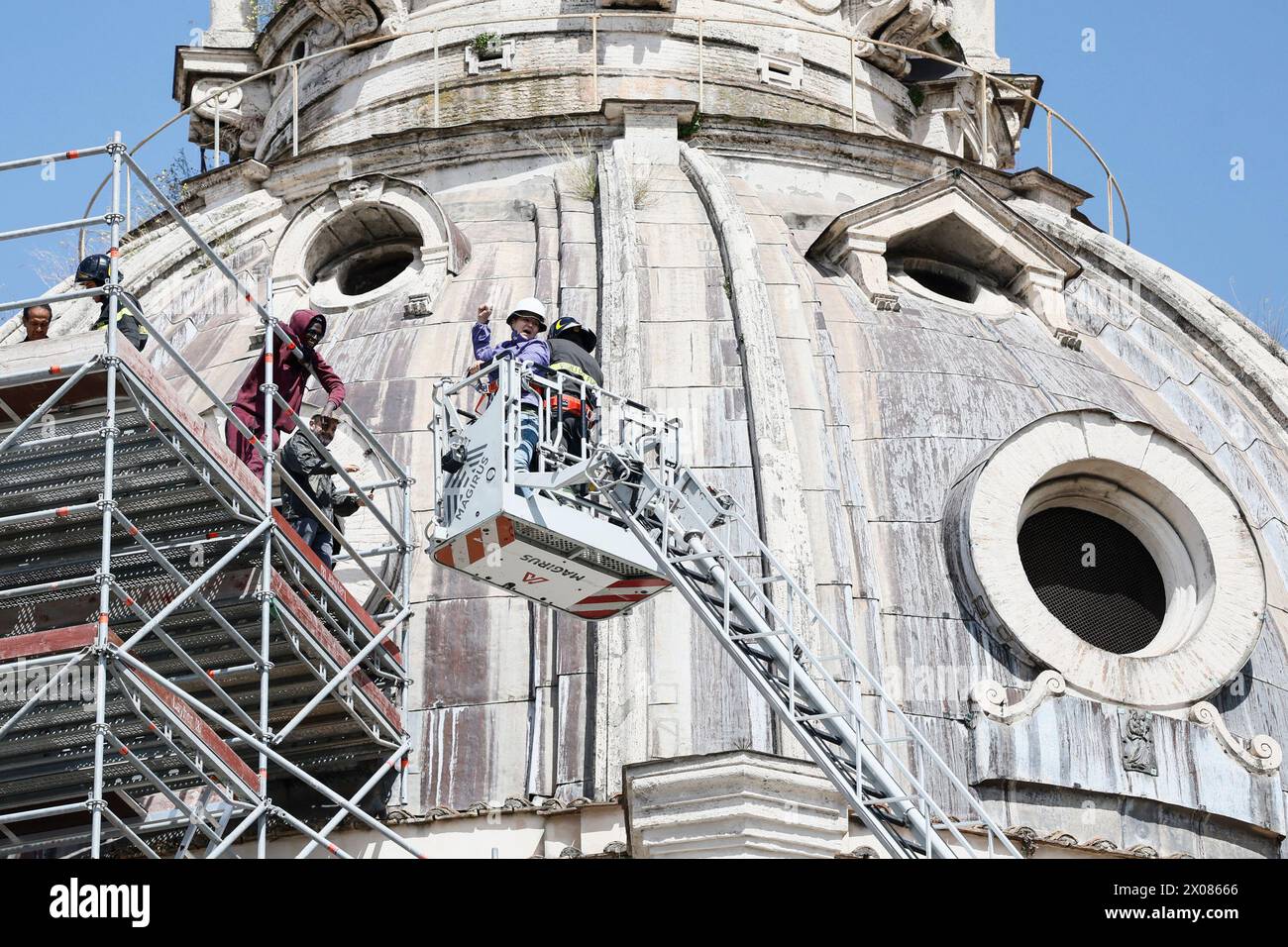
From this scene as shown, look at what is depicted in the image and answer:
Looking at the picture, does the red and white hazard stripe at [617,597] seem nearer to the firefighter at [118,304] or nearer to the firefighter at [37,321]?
the firefighter at [118,304]

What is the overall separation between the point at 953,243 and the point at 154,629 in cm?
1046

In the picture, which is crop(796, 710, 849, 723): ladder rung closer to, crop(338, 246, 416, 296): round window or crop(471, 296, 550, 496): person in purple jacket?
crop(471, 296, 550, 496): person in purple jacket

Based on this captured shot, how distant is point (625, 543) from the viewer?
19.8 meters

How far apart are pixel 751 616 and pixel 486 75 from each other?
11261mm

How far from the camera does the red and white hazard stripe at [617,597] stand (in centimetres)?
2016

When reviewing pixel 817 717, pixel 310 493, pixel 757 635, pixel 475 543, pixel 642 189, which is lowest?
pixel 817 717

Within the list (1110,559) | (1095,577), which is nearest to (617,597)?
(1095,577)

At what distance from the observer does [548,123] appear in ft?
92.8

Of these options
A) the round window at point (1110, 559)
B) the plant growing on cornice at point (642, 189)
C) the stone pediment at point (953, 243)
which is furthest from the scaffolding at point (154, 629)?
the stone pediment at point (953, 243)

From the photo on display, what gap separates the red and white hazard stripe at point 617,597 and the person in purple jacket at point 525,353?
1.24 meters

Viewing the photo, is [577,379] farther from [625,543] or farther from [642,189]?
[642,189]

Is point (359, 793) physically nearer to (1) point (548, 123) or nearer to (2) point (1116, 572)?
(2) point (1116, 572)
